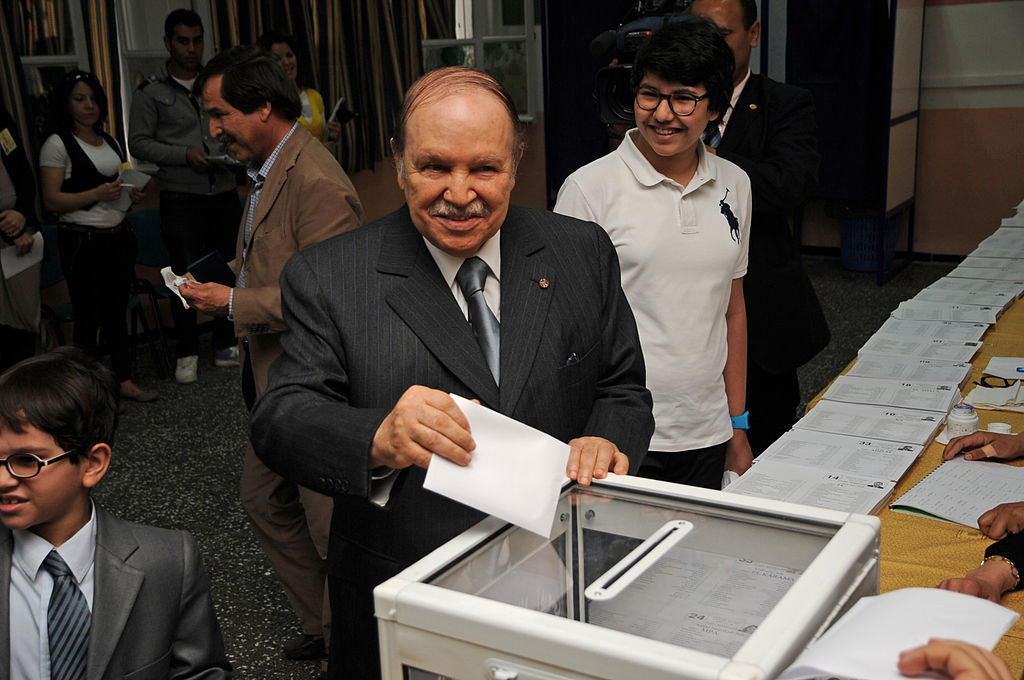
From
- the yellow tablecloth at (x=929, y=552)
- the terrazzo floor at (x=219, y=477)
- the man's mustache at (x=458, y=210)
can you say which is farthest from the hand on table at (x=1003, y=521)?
the terrazzo floor at (x=219, y=477)

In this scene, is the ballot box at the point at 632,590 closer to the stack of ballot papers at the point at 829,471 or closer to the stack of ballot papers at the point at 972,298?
the stack of ballot papers at the point at 829,471

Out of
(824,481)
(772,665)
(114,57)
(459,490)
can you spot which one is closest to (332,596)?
(459,490)

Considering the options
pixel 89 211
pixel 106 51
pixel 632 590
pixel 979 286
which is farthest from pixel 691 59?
pixel 106 51

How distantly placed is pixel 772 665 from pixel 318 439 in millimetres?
636

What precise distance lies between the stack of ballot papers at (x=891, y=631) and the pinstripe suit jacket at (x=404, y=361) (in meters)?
0.55

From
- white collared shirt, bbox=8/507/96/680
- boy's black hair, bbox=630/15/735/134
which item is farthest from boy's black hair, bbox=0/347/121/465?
boy's black hair, bbox=630/15/735/134

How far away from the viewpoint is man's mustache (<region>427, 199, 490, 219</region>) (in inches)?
49.4

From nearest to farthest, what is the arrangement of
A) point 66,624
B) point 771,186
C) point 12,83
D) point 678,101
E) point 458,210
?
point 458,210, point 66,624, point 678,101, point 771,186, point 12,83

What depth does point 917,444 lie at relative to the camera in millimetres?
2244

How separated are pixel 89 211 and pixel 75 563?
3734 mm

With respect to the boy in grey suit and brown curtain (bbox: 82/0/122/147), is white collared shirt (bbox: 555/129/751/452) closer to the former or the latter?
the boy in grey suit

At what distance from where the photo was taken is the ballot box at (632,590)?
80 centimetres

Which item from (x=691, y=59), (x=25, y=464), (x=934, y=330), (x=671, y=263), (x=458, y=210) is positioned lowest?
(x=934, y=330)

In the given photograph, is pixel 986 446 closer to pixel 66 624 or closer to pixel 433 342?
pixel 433 342
